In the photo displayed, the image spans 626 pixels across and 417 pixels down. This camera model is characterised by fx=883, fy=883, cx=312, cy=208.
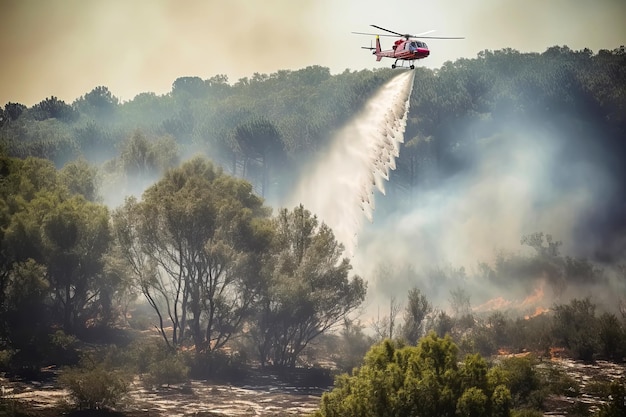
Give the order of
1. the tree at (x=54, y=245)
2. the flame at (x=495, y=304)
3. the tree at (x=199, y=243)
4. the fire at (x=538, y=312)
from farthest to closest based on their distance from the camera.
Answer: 1. the flame at (x=495, y=304)
2. the fire at (x=538, y=312)
3. the tree at (x=199, y=243)
4. the tree at (x=54, y=245)

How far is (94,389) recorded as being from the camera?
62031 millimetres

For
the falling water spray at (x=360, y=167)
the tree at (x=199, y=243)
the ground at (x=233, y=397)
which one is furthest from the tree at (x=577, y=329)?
the tree at (x=199, y=243)

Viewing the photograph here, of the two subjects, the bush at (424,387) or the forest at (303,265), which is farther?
the forest at (303,265)

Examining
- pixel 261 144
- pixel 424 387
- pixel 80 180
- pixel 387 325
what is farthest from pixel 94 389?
pixel 261 144

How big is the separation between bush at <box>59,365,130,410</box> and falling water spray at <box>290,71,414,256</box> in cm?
2919

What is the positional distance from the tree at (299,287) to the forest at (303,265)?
0.18 meters

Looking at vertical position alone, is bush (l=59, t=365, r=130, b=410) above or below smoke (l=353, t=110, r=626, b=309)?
below

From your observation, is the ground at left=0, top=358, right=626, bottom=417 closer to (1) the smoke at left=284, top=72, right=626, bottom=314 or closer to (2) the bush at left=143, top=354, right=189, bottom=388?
(2) the bush at left=143, top=354, right=189, bottom=388

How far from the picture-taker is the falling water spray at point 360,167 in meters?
88.4

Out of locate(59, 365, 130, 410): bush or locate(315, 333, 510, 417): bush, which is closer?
locate(315, 333, 510, 417): bush

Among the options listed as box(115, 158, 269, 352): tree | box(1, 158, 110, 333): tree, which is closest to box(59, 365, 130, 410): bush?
box(115, 158, 269, 352): tree

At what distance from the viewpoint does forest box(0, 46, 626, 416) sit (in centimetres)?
6400

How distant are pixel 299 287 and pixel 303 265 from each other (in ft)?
8.32

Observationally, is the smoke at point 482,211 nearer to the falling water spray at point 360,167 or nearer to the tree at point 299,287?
the falling water spray at point 360,167
